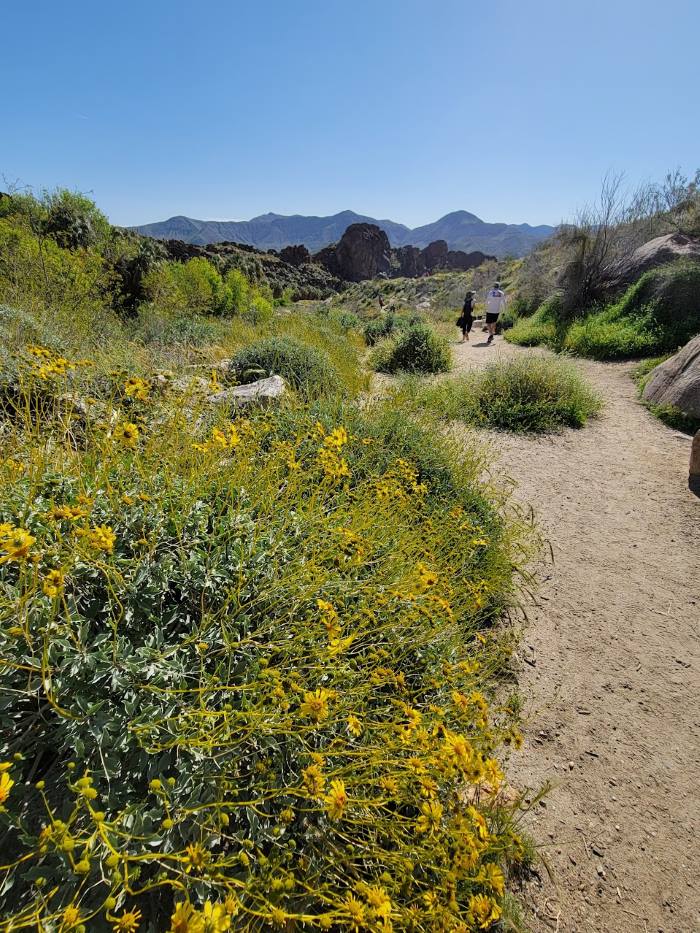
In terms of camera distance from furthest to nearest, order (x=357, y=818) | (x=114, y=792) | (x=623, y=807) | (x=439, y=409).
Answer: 1. (x=439, y=409)
2. (x=623, y=807)
3. (x=357, y=818)
4. (x=114, y=792)

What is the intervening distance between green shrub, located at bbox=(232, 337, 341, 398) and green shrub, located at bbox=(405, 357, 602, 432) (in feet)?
4.57

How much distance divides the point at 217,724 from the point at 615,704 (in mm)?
2370

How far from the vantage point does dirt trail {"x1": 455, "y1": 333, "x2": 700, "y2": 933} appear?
175 cm

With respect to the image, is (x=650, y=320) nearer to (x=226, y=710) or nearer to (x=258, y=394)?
(x=258, y=394)

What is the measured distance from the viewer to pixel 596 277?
12.7 m

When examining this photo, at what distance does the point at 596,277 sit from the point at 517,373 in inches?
322

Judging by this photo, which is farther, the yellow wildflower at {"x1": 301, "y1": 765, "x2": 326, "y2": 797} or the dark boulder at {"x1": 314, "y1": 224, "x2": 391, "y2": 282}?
the dark boulder at {"x1": 314, "y1": 224, "x2": 391, "y2": 282}

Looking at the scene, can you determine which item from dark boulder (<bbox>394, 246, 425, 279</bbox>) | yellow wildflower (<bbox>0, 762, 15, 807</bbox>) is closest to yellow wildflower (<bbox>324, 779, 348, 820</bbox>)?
yellow wildflower (<bbox>0, 762, 15, 807</bbox>)

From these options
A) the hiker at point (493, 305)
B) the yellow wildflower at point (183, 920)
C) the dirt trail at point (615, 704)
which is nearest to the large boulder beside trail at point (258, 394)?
the dirt trail at point (615, 704)

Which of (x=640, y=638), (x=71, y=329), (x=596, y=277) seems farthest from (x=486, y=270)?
(x=640, y=638)

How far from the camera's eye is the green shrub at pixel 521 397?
6.53 m

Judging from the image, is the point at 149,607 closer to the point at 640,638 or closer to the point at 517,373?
the point at 640,638

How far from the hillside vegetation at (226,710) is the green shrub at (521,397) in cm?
419

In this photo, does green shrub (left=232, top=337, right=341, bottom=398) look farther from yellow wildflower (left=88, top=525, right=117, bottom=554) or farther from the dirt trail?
yellow wildflower (left=88, top=525, right=117, bottom=554)
